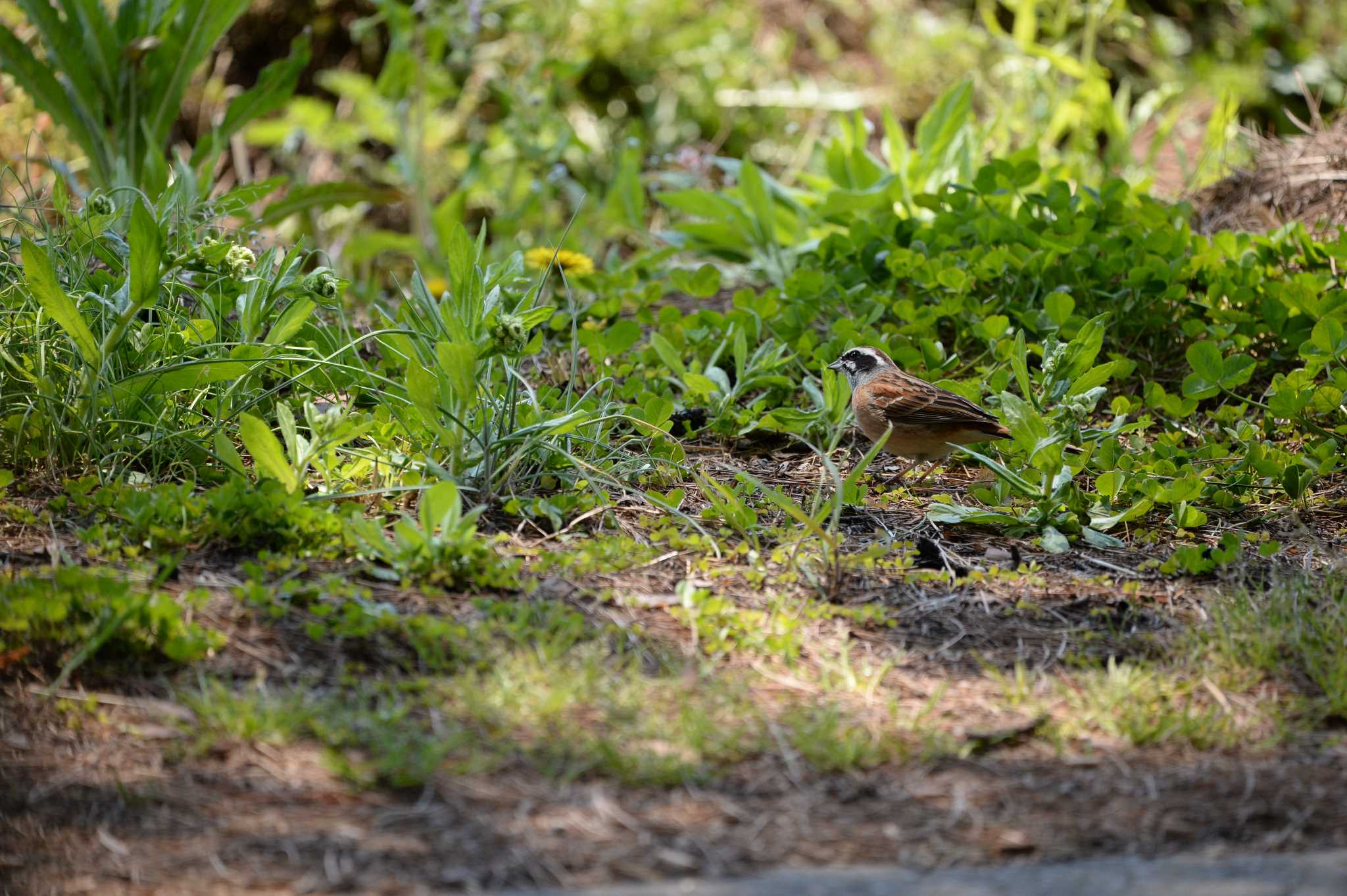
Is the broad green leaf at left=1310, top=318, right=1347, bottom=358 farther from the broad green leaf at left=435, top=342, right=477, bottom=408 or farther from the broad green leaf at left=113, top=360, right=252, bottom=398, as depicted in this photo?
the broad green leaf at left=113, top=360, right=252, bottom=398

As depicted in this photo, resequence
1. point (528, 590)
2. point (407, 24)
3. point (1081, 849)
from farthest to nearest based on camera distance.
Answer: point (407, 24), point (528, 590), point (1081, 849)

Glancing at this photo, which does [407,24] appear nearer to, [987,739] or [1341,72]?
[987,739]

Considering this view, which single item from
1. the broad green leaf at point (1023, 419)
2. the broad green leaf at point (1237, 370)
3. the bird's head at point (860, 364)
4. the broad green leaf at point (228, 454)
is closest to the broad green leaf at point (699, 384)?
the bird's head at point (860, 364)

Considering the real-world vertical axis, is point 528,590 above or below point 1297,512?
above

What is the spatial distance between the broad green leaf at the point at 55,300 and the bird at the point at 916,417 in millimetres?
2216

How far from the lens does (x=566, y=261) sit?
5.13m

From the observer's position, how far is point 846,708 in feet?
8.14

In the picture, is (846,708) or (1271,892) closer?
(1271,892)

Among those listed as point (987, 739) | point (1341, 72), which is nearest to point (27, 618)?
point (987, 739)

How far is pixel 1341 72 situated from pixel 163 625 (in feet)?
31.8

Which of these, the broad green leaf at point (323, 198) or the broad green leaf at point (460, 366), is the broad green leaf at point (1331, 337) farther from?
the broad green leaf at point (323, 198)

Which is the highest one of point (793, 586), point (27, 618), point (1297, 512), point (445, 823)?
point (27, 618)

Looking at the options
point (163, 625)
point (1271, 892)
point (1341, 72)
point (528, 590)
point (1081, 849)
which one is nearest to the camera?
point (1271, 892)

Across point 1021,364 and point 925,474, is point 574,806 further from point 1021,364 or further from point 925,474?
point 925,474
